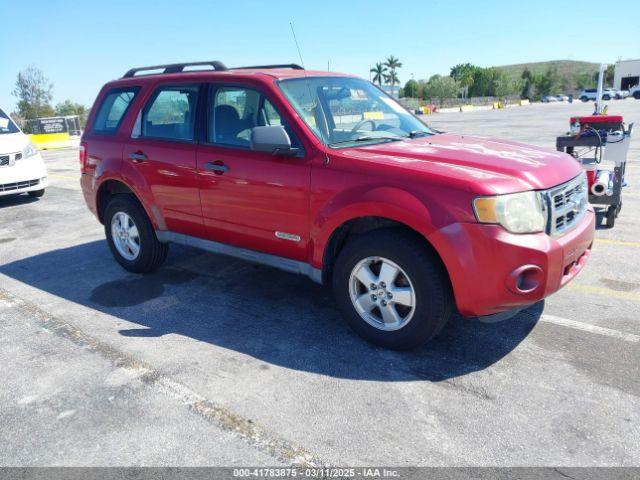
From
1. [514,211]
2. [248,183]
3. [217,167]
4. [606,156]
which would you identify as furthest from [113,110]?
[606,156]

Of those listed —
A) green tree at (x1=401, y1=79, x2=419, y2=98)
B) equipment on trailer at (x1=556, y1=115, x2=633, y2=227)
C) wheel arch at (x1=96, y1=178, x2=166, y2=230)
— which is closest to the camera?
wheel arch at (x1=96, y1=178, x2=166, y2=230)

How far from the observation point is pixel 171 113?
4.76 meters

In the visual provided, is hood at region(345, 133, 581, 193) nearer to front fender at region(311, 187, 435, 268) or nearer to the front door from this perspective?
front fender at region(311, 187, 435, 268)

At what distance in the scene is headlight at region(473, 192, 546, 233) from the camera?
301 cm

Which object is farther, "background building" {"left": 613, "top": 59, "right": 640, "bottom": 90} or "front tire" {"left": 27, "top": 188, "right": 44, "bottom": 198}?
"background building" {"left": 613, "top": 59, "right": 640, "bottom": 90}

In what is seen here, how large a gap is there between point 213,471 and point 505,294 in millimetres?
1867

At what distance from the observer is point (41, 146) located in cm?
2647

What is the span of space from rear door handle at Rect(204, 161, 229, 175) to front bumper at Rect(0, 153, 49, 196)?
22.1ft

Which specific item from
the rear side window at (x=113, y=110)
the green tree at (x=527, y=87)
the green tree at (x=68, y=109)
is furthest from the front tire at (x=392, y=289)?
the green tree at (x=527, y=87)

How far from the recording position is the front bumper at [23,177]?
30.5 feet

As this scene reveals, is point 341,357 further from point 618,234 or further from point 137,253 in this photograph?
point 618,234

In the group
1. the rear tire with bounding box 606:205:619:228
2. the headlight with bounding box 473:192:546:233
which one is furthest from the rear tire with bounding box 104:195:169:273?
the rear tire with bounding box 606:205:619:228

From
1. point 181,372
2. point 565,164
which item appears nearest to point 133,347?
point 181,372

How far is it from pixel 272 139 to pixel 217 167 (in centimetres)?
79
